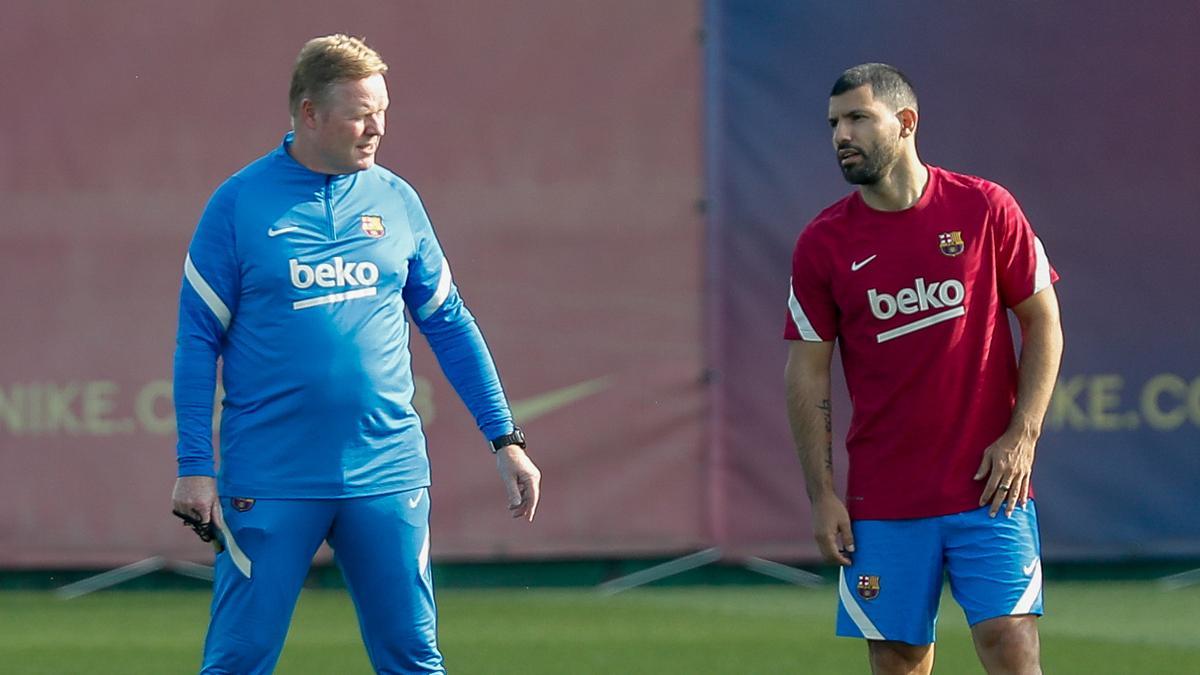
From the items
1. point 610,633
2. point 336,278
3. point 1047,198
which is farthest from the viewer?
point 1047,198

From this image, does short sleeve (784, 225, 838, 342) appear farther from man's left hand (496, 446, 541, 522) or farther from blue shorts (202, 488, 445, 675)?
blue shorts (202, 488, 445, 675)

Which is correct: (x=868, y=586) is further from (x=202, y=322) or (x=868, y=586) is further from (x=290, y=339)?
(x=202, y=322)

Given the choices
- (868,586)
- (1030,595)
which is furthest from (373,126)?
(1030,595)

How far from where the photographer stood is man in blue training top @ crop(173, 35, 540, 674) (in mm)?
4281

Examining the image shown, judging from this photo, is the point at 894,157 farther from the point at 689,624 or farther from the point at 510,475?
the point at 689,624

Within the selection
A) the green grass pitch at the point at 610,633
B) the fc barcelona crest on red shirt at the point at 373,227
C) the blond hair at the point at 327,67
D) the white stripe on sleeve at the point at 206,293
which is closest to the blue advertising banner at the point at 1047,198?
the green grass pitch at the point at 610,633

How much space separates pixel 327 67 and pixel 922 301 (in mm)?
1593

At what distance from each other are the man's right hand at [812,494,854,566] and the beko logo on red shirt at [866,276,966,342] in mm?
478

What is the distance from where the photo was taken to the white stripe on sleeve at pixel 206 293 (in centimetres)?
429

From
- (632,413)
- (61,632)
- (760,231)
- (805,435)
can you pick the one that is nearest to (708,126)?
(760,231)

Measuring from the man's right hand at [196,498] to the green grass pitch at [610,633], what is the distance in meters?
2.79

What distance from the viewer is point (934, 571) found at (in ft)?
15.3

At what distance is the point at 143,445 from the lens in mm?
9125

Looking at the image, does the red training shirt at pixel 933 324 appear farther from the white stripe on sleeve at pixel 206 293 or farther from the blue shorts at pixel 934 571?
the white stripe on sleeve at pixel 206 293
